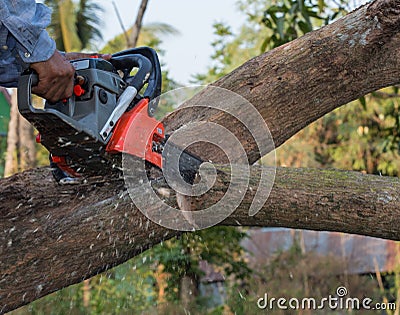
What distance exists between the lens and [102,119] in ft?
8.43

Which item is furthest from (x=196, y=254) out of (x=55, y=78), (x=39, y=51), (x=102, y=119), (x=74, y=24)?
(x=74, y=24)

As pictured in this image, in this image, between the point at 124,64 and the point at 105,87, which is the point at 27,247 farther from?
the point at 124,64

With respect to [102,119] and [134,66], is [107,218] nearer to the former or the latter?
[102,119]

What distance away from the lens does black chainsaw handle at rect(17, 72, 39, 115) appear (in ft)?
7.51

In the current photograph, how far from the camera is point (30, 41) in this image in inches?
89.3

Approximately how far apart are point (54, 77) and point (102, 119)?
0.97 ft

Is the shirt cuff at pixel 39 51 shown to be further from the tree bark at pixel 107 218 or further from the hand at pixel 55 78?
the tree bark at pixel 107 218

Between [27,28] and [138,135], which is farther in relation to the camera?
[138,135]

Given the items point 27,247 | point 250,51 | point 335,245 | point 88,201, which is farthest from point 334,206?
point 250,51

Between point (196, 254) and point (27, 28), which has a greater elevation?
point (27, 28)

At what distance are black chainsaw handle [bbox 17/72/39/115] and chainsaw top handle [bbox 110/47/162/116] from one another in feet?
1.85

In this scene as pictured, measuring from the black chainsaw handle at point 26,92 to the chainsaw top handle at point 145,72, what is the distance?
565 millimetres

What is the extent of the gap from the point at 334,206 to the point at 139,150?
0.89 metres

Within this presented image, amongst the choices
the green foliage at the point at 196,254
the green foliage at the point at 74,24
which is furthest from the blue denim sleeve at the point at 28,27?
the green foliage at the point at 74,24
